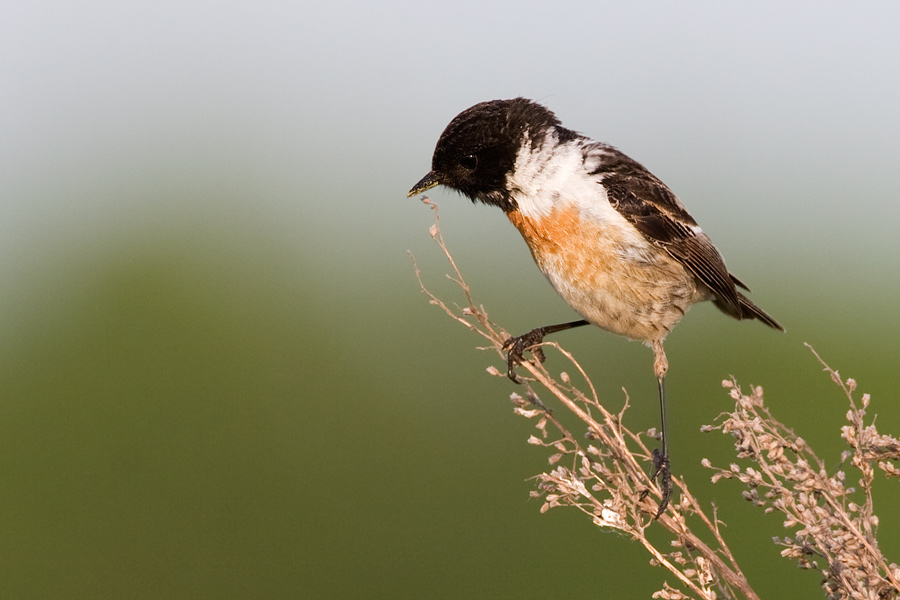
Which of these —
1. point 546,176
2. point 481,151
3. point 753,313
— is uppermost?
point 481,151

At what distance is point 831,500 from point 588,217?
203cm

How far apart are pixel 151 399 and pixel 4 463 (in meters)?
1.25

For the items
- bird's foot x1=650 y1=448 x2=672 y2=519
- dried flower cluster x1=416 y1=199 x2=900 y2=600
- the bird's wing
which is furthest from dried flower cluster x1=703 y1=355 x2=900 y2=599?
the bird's wing

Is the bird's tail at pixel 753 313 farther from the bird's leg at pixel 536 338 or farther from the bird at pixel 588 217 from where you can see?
the bird's leg at pixel 536 338

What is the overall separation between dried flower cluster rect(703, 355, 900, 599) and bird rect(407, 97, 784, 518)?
4.96 ft

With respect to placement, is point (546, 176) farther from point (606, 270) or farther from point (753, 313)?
point (753, 313)

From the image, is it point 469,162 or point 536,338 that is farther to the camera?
point 536,338

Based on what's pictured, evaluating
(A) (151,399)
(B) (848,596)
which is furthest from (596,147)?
(A) (151,399)

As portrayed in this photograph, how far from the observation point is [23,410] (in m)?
8.27

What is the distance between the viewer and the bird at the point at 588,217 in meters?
4.24

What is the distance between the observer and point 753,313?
16.0ft

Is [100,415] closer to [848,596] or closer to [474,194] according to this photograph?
[474,194]

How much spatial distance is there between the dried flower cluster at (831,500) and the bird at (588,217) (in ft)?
4.96

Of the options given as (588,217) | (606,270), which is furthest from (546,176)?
(606,270)
